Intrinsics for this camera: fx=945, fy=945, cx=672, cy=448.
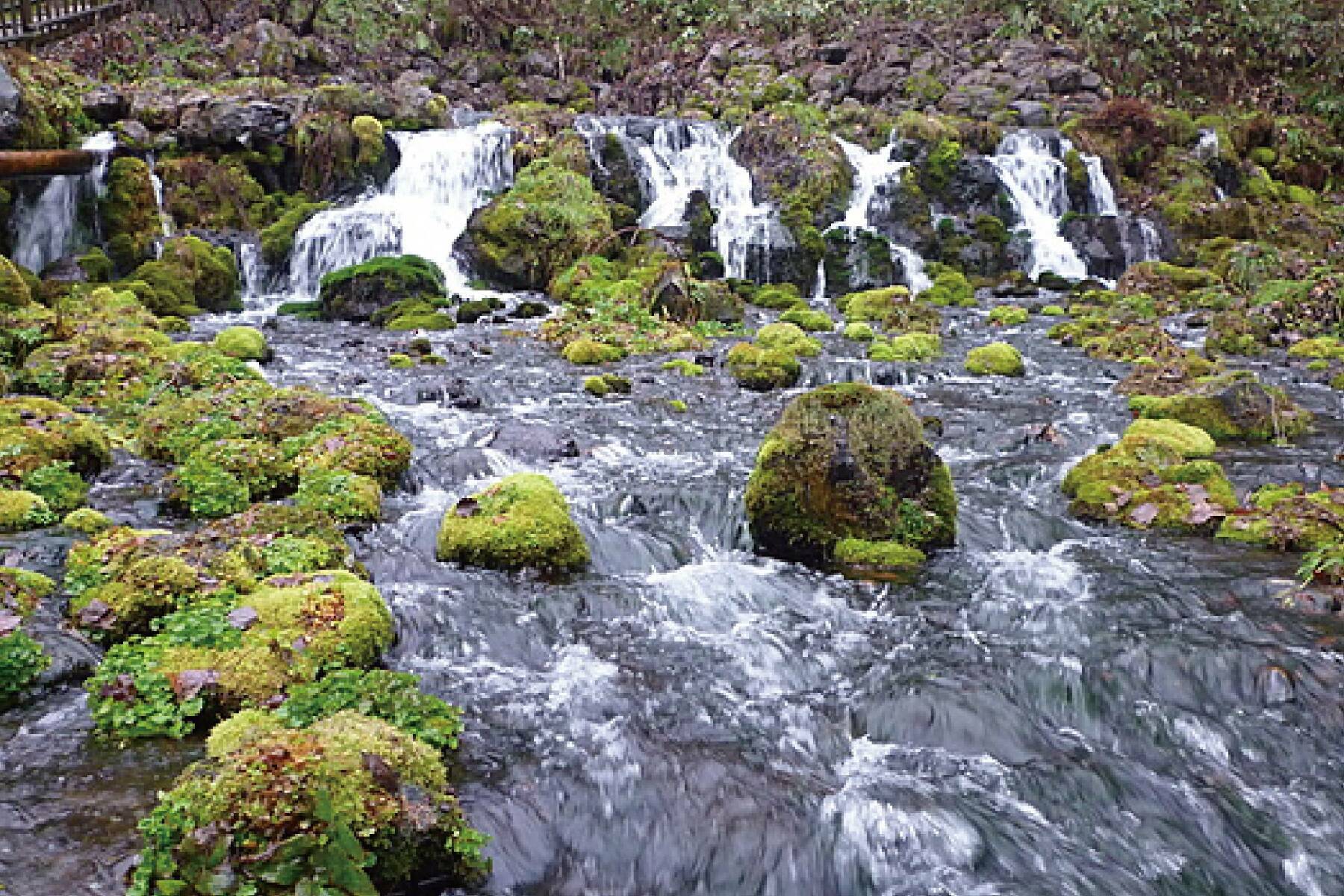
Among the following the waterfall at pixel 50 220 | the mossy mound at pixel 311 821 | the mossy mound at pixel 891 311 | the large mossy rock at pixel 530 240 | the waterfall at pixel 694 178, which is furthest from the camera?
the waterfall at pixel 694 178

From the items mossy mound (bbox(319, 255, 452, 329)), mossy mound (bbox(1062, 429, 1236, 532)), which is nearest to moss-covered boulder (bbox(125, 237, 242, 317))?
mossy mound (bbox(319, 255, 452, 329))

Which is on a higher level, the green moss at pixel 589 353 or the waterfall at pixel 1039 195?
the waterfall at pixel 1039 195

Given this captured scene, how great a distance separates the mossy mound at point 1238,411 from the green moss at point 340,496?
909 cm

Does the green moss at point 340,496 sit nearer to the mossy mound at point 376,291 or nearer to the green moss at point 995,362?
the green moss at point 995,362

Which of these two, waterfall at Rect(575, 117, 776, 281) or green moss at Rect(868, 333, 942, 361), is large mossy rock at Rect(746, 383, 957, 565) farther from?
waterfall at Rect(575, 117, 776, 281)

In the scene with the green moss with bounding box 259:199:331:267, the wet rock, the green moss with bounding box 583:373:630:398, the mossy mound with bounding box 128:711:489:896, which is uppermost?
the wet rock

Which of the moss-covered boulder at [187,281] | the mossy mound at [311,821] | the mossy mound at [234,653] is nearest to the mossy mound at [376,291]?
the moss-covered boulder at [187,281]

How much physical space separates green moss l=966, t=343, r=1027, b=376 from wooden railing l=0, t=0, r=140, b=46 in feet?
61.7

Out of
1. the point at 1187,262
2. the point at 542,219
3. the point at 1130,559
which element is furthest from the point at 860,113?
the point at 1130,559

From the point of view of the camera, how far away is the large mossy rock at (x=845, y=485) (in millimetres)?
7648

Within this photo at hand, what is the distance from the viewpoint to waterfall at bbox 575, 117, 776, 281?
75.2 feet

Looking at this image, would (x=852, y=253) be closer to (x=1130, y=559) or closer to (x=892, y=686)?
(x=1130, y=559)

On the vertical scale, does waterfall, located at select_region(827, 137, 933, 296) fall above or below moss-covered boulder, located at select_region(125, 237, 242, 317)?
above

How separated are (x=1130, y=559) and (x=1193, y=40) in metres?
34.3
